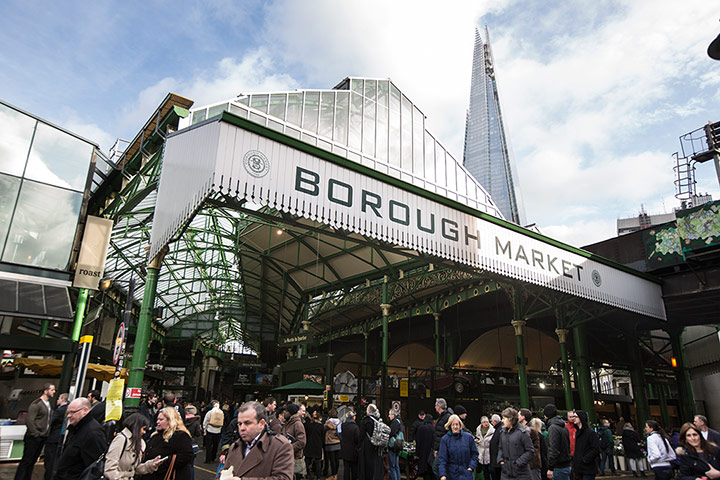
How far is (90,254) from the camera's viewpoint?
15844 mm

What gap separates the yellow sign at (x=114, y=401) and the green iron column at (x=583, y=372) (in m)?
16.0

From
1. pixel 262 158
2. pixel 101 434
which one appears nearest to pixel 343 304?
pixel 262 158

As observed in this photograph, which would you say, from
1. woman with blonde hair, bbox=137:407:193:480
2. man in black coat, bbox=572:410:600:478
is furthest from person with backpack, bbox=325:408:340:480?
woman with blonde hair, bbox=137:407:193:480

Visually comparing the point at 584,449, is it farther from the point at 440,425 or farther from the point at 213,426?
the point at 213,426

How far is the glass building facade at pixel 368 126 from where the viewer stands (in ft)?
70.6

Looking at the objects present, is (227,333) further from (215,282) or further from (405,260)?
(405,260)

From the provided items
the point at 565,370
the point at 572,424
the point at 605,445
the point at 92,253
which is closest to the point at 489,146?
the point at 565,370

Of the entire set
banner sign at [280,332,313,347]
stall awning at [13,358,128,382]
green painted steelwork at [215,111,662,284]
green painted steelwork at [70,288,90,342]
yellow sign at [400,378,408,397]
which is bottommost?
yellow sign at [400,378,408,397]

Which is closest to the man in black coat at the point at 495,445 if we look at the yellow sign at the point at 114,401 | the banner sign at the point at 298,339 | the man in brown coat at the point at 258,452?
the man in brown coat at the point at 258,452

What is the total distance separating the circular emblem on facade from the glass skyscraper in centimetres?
13967

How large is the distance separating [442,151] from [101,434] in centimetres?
2327

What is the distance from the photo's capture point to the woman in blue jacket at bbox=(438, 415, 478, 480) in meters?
6.75

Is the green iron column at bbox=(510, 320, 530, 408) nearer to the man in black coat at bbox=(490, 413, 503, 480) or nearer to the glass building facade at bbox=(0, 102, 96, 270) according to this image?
the man in black coat at bbox=(490, 413, 503, 480)

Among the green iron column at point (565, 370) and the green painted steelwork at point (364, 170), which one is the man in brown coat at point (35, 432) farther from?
the green iron column at point (565, 370)
